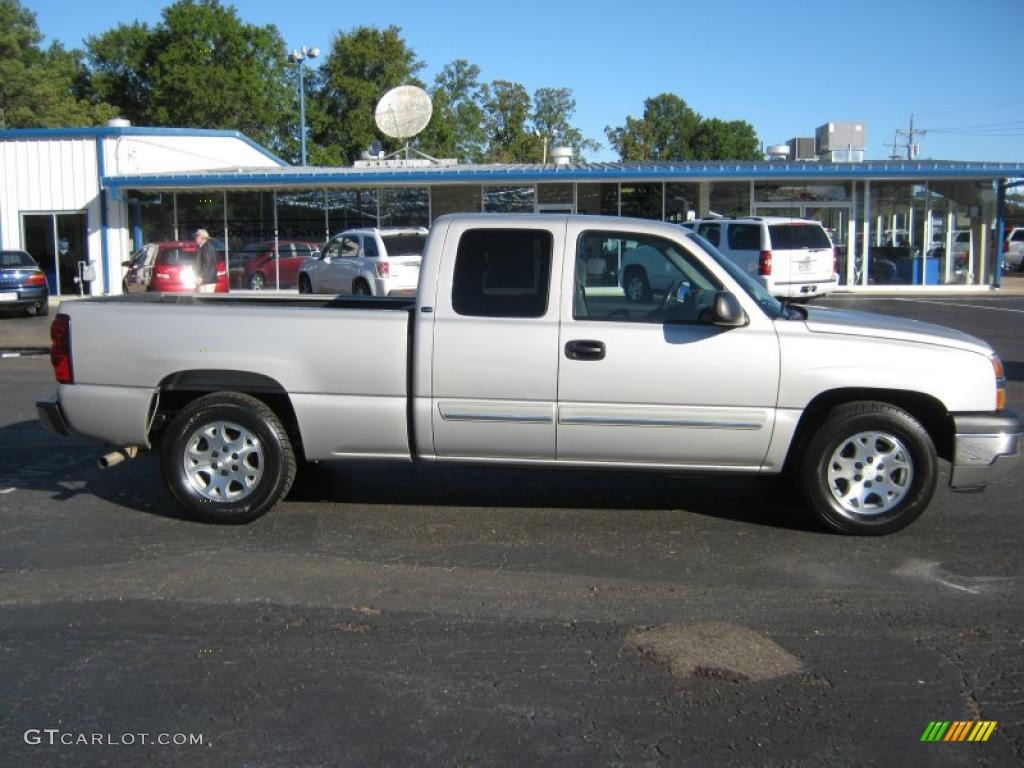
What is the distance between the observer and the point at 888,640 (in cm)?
445

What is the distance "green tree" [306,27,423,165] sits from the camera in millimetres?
61375

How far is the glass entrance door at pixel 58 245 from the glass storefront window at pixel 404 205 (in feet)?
28.4

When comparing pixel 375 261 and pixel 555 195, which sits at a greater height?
pixel 555 195

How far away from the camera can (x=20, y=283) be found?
21594mm

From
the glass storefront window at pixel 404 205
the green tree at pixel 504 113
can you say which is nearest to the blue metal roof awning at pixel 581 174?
the glass storefront window at pixel 404 205

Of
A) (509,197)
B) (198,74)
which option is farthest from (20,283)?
(198,74)

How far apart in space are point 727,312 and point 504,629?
2216 millimetres

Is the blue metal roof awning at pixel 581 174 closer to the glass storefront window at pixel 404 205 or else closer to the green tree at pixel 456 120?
the glass storefront window at pixel 404 205

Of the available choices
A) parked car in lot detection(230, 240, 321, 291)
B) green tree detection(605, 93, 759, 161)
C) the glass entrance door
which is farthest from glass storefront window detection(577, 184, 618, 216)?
green tree detection(605, 93, 759, 161)

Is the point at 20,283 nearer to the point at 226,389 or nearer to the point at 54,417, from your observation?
the point at 54,417

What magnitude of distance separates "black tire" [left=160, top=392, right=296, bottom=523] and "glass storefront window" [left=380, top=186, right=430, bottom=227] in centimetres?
2358

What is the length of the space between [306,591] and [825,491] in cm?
298

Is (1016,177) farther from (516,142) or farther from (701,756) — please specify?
(516,142)

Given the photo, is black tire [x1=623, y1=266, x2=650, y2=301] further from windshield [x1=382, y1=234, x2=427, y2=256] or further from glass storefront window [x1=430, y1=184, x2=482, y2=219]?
glass storefront window [x1=430, y1=184, x2=482, y2=219]
